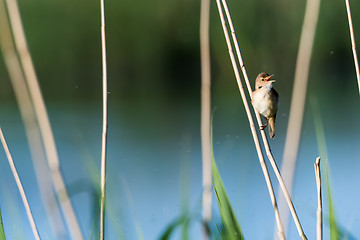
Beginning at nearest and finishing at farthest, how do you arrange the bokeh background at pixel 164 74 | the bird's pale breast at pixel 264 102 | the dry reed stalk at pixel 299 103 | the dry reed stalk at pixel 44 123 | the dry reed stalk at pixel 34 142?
the dry reed stalk at pixel 44 123 < the dry reed stalk at pixel 34 142 < the bird's pale breast at pixel 264 102 < the dry reed stalk at pixel 299 103 < the bokeh background at pixel 164 74

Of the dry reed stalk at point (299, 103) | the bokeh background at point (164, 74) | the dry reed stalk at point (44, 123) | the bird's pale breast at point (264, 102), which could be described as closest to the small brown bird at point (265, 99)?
the bird's pale breast at point (264, 102)

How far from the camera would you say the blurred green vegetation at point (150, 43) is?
9.02 meters

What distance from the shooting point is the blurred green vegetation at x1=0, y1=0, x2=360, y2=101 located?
29.6ft

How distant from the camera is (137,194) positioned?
588cm

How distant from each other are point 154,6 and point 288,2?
2.16 m

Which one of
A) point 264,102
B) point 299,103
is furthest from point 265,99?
point 299,103

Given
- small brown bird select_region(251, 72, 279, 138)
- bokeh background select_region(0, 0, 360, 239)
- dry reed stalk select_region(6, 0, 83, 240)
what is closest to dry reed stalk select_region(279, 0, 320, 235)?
small brown bird select_region(251, 72, 279, 138)

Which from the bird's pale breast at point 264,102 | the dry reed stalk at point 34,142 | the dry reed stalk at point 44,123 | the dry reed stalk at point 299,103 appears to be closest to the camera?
the dry reed stalk at point 44,123

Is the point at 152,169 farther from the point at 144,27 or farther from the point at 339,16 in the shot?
the point at 339,16

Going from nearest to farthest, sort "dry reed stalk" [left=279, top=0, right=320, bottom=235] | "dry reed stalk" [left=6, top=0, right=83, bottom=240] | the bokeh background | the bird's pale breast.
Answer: "dry reed stalk" [left=6, top=0, right=83, bottom=240]
the bird's pale breast
"dry reed stalk" [left=279, top=0, right=320, bottom=235]
the bokeh background

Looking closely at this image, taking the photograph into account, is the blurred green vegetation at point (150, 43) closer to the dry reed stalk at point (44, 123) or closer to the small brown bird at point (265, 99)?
the small brown bird at point (265, 99)

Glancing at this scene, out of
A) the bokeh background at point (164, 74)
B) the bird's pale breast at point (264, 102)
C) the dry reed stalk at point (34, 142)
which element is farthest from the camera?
the bokeh background at point (164, 74)

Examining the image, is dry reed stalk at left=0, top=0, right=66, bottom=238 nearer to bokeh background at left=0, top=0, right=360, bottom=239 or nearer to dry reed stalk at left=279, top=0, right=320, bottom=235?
dry reed stalk at left=279, top=0, right=320, bottom=235

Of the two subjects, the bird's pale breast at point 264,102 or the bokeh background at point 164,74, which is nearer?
the bird's pale breast at point 264,102
